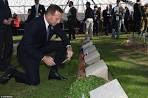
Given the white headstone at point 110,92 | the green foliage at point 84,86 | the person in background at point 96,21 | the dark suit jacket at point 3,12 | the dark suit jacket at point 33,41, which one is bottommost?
the person in background at point 96,21

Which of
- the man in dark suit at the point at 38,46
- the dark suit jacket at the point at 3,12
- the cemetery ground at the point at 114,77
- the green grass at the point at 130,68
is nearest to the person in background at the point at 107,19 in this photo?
the green grass at the point at 130,68

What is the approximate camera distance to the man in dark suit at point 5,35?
39.1 feet

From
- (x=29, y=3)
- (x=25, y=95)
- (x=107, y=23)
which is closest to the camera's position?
(x=25, y=95)

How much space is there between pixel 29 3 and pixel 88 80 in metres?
29.6

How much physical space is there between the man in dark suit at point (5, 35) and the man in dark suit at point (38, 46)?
1852 mm

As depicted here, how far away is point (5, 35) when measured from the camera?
12266 millimetres

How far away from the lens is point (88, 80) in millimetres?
8359

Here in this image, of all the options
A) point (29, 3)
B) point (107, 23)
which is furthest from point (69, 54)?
point (29, 3)

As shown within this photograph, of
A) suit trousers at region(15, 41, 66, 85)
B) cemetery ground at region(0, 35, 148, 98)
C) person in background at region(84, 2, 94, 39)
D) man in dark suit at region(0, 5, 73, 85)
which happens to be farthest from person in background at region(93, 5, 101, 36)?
man in dark suit at region(0, 5, 73, 85)

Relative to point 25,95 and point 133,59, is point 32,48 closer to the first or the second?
point 25,95

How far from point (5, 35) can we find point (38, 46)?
2.49 m

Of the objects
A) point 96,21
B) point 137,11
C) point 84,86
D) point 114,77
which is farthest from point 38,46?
→ point 96,21

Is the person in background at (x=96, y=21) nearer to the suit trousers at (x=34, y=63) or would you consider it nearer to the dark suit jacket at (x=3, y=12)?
the dark suit jacket at (x=3, y=12)

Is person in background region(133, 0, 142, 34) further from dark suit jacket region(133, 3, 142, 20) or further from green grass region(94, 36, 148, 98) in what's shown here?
green grass region(94, 36, 148, 98)
